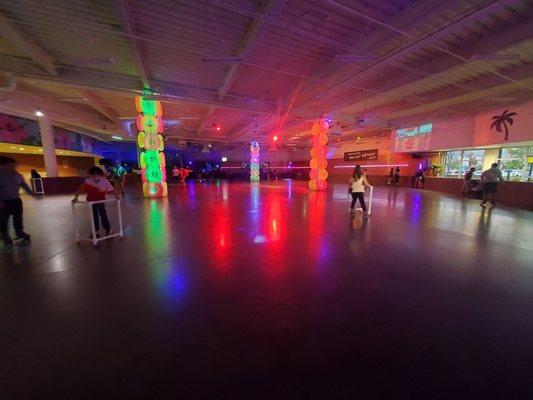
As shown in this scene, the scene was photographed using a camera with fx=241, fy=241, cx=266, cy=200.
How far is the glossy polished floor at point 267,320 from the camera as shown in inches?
58.6

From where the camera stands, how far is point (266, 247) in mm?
3926

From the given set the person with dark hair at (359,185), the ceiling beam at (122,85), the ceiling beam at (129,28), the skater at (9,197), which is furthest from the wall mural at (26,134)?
the person with dark hair at (359,185)

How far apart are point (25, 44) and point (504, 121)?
1631 cm

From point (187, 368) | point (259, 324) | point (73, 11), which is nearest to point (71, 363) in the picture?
point (187, 368)

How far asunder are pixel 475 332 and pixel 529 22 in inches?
259

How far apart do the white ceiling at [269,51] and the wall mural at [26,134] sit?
1.10m

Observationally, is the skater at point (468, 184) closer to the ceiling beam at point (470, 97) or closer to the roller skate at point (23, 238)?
the ceiling beam at point (470, 97)

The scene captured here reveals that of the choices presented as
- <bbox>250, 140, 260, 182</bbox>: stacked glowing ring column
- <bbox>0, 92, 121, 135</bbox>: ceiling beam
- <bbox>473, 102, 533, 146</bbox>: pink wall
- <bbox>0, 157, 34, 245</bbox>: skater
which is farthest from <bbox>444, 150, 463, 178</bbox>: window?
<bbox>0, 92, 121, 135</bbox>: ceiling beam

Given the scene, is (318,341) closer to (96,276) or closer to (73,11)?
(96,276)

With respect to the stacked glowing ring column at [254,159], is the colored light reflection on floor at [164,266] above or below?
below

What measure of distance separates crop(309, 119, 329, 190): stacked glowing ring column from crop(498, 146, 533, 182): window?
27.0 ft

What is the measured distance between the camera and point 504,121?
33.4 feet

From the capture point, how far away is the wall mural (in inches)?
427

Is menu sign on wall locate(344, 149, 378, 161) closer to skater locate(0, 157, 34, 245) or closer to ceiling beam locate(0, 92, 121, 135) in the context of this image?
ceiling beam locate(0, 92, 121, 135)
